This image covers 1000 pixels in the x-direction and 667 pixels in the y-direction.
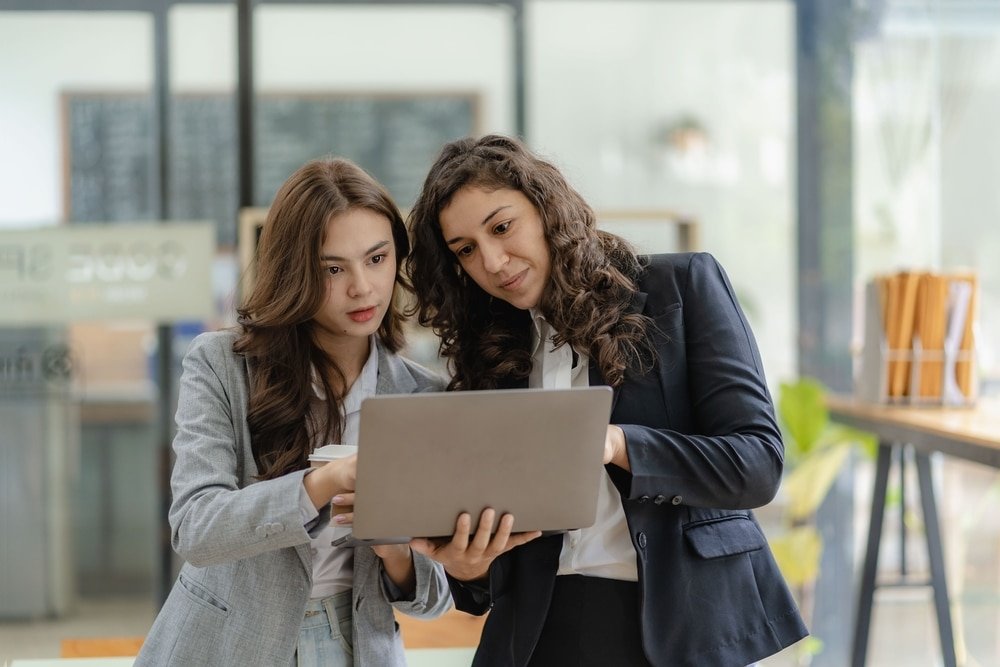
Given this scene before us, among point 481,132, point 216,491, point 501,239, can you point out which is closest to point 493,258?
point 501,239

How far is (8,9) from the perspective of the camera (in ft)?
12.6

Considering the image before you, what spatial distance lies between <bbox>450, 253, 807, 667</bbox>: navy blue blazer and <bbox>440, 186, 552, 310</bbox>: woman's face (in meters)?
0.17

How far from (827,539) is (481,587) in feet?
9.47

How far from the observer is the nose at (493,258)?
5.06ft

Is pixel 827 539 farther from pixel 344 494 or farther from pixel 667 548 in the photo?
pixel 344 494

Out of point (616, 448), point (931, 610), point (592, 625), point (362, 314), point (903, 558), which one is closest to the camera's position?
point (616, 448)

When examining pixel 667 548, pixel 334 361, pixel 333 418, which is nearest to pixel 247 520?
pixel 333 418

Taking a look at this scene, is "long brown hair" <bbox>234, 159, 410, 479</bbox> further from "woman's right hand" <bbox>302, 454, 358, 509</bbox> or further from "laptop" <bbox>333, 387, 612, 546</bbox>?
"laptop" <bbox>333, 387, 612, 546</bbox>

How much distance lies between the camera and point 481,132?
4.02m

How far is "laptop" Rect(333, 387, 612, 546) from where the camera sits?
4.08ft

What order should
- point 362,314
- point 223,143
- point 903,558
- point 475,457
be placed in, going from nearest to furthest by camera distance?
point 475,457 < point 362,314 < point 903,558 < point 223,143

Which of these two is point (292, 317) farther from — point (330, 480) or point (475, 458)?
point (475, 458)

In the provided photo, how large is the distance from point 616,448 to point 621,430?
3 cm

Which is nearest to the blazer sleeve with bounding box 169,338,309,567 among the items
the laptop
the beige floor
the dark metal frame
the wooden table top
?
the laptop
